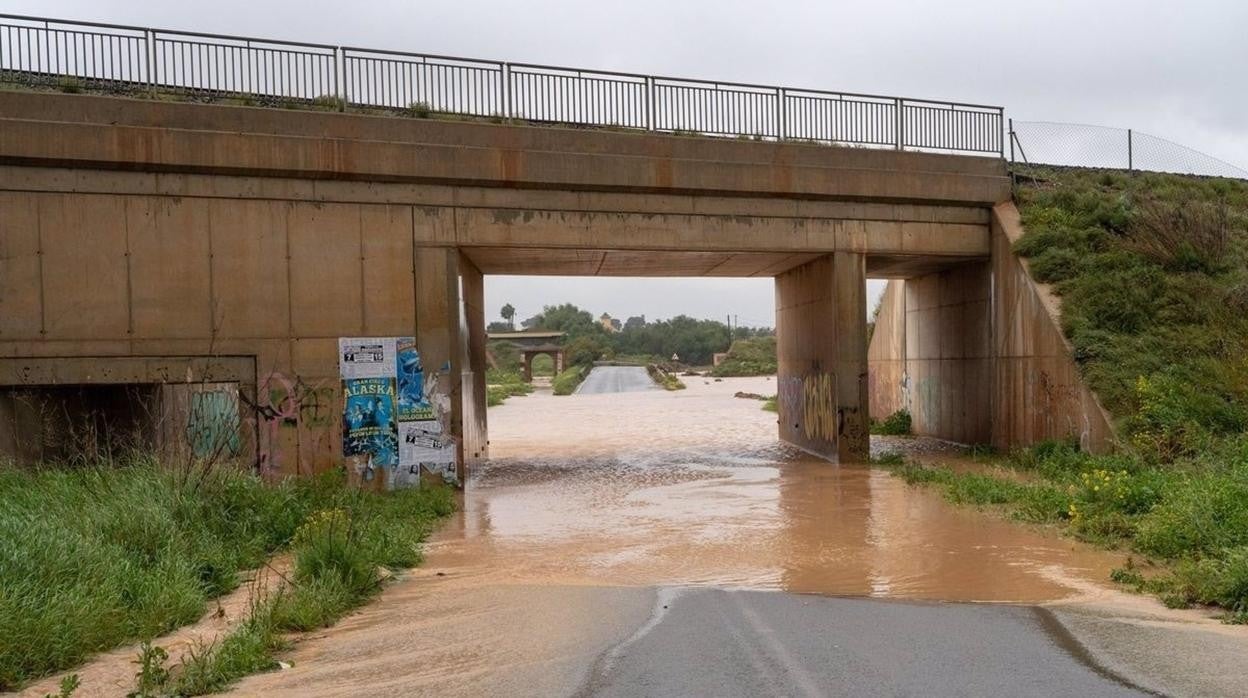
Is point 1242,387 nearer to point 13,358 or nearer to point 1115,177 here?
point 1115,177

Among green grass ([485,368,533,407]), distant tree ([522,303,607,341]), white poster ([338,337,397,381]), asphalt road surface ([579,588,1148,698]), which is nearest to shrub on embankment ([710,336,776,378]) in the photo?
green grass ([485,368,533,407])

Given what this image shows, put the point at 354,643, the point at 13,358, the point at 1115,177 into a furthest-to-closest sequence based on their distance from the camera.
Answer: the point at 1115,177 → the point at 13,358 → the point at 354,643

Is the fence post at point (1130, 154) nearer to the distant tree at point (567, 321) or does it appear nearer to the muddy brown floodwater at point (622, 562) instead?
the muddy brown floodwater at point (622, 562)

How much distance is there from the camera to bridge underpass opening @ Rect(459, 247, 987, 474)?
15.7 metres

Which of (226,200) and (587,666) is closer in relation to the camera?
(587,666)

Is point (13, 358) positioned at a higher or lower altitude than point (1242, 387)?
higher

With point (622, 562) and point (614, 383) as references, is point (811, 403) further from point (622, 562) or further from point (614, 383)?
point (614, 383)

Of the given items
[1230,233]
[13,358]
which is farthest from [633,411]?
[13,358]

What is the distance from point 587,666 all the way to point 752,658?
100 centimetres

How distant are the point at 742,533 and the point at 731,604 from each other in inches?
130

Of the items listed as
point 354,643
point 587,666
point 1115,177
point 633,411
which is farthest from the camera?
point 633,411

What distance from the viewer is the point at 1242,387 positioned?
1251 centimetres

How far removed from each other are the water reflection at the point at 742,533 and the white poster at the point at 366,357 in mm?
2361

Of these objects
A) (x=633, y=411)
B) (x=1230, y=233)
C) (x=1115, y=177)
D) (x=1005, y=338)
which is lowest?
(x=633, y=411)
